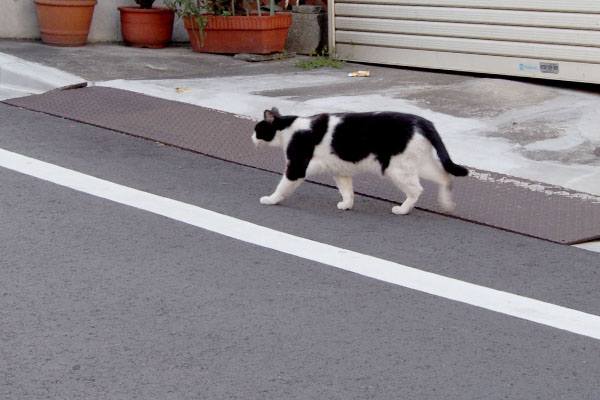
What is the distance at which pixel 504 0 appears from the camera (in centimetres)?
1030

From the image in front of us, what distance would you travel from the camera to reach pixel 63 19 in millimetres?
11625

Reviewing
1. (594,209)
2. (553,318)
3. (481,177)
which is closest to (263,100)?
(481,177)

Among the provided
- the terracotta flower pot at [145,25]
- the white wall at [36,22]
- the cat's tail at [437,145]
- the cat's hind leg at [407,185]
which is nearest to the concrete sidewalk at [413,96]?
the terracotta flower pot at [145,25]

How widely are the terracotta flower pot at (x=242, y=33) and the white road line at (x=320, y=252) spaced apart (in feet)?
16.4

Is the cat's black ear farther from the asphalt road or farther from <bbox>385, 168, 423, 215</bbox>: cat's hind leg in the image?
<bbox>385, 168, 423, 215</bbox>: cat's hind leg

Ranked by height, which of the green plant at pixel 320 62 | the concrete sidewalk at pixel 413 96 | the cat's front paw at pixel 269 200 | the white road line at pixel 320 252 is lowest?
the green plant at pixel 320 62

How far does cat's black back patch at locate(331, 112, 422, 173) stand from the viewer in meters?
6.06

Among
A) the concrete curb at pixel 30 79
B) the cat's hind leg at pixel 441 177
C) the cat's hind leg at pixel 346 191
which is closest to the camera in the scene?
the cat's hind leg at pixel 441 177

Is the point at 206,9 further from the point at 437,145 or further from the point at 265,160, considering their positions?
the point at 437,145

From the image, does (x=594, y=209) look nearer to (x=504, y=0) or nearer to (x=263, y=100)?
(x=263, y=100)

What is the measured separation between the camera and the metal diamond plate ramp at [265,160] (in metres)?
6.14

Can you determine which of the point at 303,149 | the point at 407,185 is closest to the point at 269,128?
the point at 303,149

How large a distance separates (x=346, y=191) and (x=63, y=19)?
652cm

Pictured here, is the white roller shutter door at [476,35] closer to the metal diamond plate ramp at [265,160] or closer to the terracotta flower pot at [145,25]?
the terracotta flower pot at [145,25]
